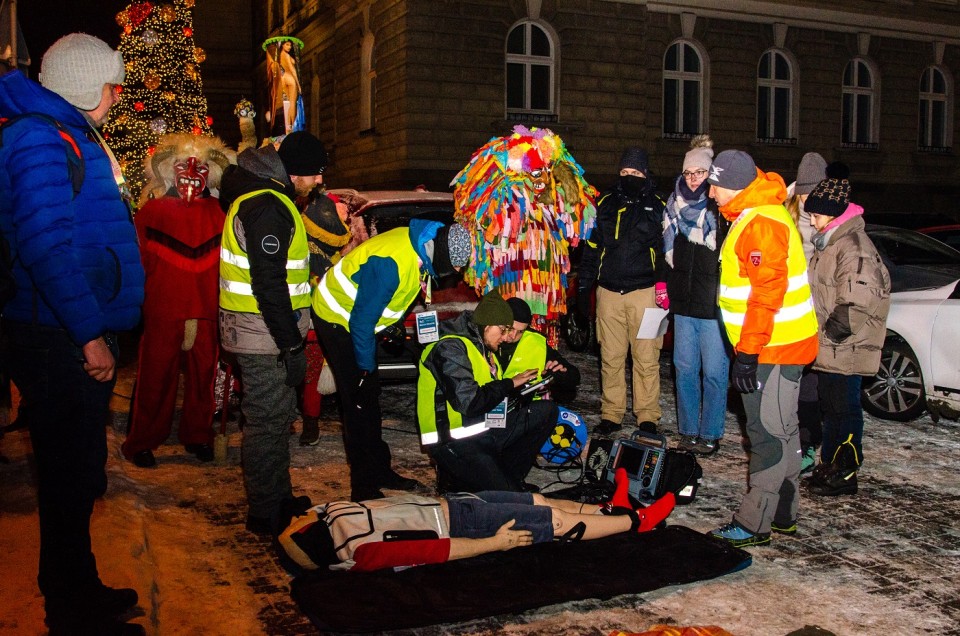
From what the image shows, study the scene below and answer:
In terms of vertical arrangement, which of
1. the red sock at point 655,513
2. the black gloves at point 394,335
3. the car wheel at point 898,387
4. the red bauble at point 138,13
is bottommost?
the red sock at point 655,513

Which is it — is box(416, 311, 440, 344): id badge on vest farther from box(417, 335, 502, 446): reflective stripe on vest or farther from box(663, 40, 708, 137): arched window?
box(663, 40, 708, 137): arched window

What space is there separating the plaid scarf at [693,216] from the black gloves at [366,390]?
271cm

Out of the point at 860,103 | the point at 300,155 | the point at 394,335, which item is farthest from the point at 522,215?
the point at 860,103

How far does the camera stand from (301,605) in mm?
3879

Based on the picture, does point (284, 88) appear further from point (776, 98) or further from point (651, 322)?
point (776, 98)

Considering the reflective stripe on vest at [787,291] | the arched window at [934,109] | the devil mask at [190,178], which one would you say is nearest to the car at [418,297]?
the devil mask at [190,178]

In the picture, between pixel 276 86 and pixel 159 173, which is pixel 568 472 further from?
pixel 276 86

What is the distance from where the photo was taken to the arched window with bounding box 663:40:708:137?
22531 millimetres

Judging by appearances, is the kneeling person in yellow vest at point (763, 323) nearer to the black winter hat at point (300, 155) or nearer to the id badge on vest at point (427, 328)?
the id badge on vest at point (427, 328)

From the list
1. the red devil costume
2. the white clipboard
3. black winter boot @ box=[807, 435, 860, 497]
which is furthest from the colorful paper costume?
black winter boot @ box=[807, 435, 860, 497]

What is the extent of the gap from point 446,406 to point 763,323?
1.79 metres

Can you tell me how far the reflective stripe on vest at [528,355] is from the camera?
17.8 feet

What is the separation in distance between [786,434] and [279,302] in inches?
106

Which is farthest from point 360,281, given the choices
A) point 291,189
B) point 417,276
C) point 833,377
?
point 833,377
